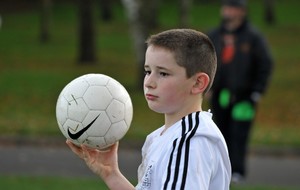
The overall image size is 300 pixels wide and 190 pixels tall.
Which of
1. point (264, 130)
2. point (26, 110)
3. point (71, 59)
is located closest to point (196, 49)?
point (264, 130)

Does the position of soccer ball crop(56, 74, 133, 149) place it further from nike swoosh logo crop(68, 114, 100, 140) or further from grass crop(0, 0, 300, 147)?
grass crop(0, 0, 300, 147)

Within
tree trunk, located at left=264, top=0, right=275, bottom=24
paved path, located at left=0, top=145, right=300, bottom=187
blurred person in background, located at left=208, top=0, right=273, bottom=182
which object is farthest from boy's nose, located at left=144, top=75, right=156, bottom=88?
tree trunk, located at left=264, top=0, right=275, bottom=24

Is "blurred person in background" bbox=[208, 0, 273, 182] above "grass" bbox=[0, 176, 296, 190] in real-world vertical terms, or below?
above

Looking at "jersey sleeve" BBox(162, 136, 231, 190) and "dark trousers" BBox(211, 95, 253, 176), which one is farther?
"dark trousers" BBox(211, 95, 253, 176)

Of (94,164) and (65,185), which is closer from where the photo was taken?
(94,164)

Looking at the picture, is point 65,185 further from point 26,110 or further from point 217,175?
point 26,110

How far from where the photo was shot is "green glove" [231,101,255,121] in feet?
33.4

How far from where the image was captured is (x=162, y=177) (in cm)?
339

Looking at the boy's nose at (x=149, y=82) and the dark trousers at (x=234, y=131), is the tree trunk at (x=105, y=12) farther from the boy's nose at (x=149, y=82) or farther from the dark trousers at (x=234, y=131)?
the boy's nose at (x=149, y=82)

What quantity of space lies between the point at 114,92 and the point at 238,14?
6.31 meters

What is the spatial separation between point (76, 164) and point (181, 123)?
8.84m

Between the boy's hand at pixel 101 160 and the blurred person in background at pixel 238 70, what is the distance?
6355 millimetres

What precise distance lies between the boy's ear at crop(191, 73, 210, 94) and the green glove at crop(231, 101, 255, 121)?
665 centimetres

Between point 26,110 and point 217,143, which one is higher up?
point 217,143
